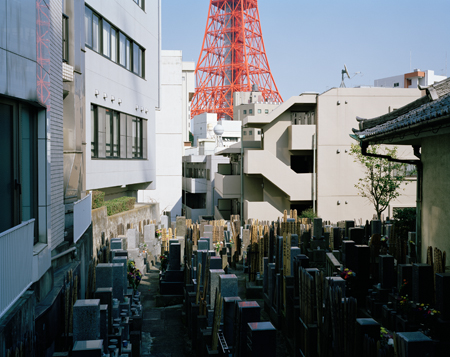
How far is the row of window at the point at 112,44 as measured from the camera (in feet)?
44.7

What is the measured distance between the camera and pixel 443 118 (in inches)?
212

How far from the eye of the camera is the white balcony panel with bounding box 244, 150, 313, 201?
20648 millimetres

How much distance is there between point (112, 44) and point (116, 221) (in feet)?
20.5

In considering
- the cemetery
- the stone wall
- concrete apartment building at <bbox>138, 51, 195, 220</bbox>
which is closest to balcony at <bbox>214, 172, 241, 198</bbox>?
concrete apartment building at <bbox>138, 51, 195, 220</bbox>

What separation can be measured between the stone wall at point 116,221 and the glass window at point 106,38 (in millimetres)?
5548

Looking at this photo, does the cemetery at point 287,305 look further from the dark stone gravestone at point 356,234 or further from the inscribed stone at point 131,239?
the inscribed stone at point 131,239

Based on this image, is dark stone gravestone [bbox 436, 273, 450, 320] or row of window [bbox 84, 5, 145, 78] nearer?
dark stone gravestone [bbox 436, 273, 450, 320]

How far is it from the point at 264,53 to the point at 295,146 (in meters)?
49.7

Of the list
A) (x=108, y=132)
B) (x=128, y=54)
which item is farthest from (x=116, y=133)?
(x=128, y=54)

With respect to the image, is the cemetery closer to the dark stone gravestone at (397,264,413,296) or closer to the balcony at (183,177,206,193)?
the dark stone gravestone at (397,264,413,296)

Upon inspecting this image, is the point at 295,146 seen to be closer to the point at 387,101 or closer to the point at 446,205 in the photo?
the point at 387,101

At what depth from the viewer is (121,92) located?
1602 centimetres

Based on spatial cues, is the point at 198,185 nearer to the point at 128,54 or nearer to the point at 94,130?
the point at 128,54

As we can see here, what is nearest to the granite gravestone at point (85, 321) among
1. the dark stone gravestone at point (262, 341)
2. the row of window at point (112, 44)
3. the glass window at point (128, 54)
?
the dark stone gravestone at point (262, 341)
